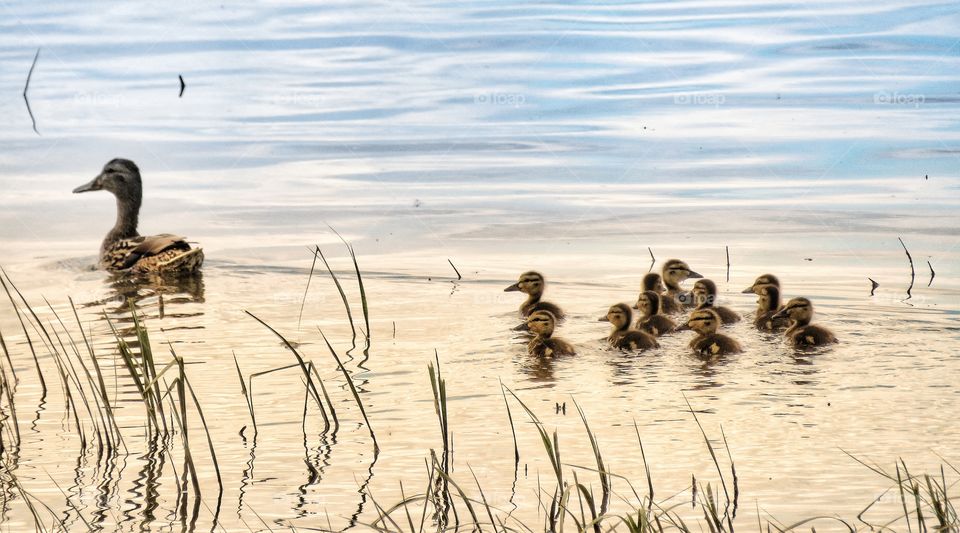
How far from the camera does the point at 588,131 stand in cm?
1479

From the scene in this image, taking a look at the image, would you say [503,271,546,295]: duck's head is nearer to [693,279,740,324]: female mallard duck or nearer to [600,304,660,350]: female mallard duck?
[600,304,660,350]: female mallard duck

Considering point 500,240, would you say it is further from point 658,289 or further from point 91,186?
point 91,186

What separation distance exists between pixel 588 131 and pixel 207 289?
6778mm

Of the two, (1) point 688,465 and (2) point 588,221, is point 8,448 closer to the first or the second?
(1) point 688,465

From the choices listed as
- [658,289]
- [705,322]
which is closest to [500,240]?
[658,289]

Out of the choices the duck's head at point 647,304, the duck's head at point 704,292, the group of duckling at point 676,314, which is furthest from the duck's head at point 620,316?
the duck's head at point 704,292

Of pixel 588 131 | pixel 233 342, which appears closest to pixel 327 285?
pixel 233 342

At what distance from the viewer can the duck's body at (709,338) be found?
6.79m

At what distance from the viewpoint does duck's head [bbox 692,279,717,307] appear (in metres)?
8.14

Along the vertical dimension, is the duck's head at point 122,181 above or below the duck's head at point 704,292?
above

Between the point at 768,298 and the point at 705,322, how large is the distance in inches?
30.1

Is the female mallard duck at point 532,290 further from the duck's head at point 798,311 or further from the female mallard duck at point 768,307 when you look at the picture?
the duck's head at point 798,311

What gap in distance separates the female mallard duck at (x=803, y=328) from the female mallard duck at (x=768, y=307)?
0.17ft

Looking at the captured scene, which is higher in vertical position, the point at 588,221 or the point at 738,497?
the point at 588,221
